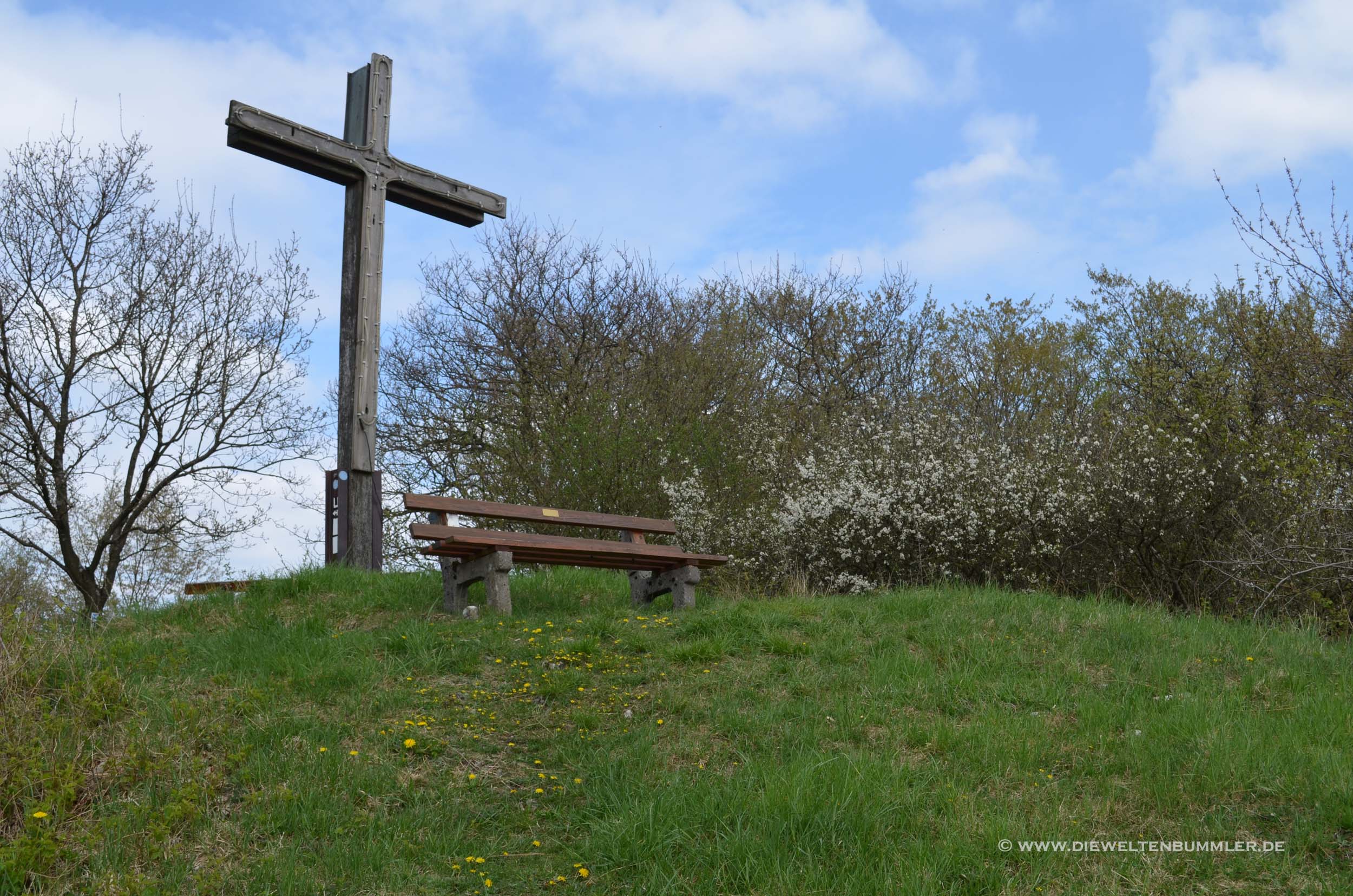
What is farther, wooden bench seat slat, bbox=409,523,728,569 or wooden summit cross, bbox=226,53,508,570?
wooden summit cross, bbox=226,53,508,570

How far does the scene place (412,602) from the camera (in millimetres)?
7277

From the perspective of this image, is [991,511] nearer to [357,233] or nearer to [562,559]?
[562,559]

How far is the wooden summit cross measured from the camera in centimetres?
838

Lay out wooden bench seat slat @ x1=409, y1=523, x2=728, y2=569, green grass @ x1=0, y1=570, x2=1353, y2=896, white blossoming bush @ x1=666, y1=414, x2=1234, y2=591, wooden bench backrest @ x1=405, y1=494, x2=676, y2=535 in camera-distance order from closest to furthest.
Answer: green grass @ x1=0, y1=570, x2=1353, y2=896, wooden bench seat slat @ x1=409, y1=523, x2=728, y2=569, wooden bench backrest @ x1=405, y1=494, x2=676, y2=535, white blossoming bush @ x1=666, y1=414, x2=1234, y2=591

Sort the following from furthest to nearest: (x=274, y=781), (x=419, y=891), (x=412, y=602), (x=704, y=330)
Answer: (x=704, y=330), (x=412, y=602), (x=274, y=781), (x=419, y=891)

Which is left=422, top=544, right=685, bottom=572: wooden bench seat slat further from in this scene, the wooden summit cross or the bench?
the wooden summit cross

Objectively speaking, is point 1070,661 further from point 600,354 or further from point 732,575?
point 600,354

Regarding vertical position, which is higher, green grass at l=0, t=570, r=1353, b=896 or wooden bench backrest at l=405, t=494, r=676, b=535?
wooden bench backrest at l=405, t=494, r=676, b=535

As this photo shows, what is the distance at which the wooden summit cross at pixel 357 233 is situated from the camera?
838 centimetres

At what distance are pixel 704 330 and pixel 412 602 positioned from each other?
10.4 m

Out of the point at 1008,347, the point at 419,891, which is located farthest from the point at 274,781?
the point at 1008,347

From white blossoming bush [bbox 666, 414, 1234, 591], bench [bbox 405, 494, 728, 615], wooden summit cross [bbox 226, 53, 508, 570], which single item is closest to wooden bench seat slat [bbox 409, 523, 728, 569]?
bench [bbox 405, 494, 728, 615]

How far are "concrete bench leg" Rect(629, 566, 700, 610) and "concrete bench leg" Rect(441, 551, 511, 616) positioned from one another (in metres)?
1.20

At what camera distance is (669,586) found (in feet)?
25.8
